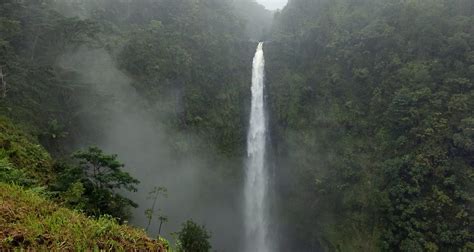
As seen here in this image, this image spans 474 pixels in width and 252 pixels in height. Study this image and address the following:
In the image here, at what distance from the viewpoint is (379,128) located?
2786cm

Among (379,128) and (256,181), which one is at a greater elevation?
(379,128)

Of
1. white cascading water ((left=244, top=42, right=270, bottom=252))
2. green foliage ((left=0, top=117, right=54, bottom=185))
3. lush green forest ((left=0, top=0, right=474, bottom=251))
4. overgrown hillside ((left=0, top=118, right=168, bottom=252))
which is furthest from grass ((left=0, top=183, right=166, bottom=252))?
white cascading water ((left=244, top=42, right=270, bottom=252))

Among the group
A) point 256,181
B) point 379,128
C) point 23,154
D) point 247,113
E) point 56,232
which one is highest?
point 247,113

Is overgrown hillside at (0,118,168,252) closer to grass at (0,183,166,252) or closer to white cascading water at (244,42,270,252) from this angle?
grass at (0,183,166,252)

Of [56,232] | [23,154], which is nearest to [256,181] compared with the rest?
[23,154]

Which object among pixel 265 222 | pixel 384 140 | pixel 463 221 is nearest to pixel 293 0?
pixel 384 140

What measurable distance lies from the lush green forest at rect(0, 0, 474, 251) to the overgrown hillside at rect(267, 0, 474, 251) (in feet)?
0.36

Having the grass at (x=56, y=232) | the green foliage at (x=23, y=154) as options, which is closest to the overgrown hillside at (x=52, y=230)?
the grass at (x=56, y=232)

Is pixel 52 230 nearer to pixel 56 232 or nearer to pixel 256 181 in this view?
pixel 56 232

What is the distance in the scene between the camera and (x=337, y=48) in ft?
110

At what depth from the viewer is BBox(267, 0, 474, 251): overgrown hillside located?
909 inches

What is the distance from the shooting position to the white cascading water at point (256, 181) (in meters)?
30.6

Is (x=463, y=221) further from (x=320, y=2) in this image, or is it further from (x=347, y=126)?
(x=320, y=2)

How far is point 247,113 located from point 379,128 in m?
12.5
